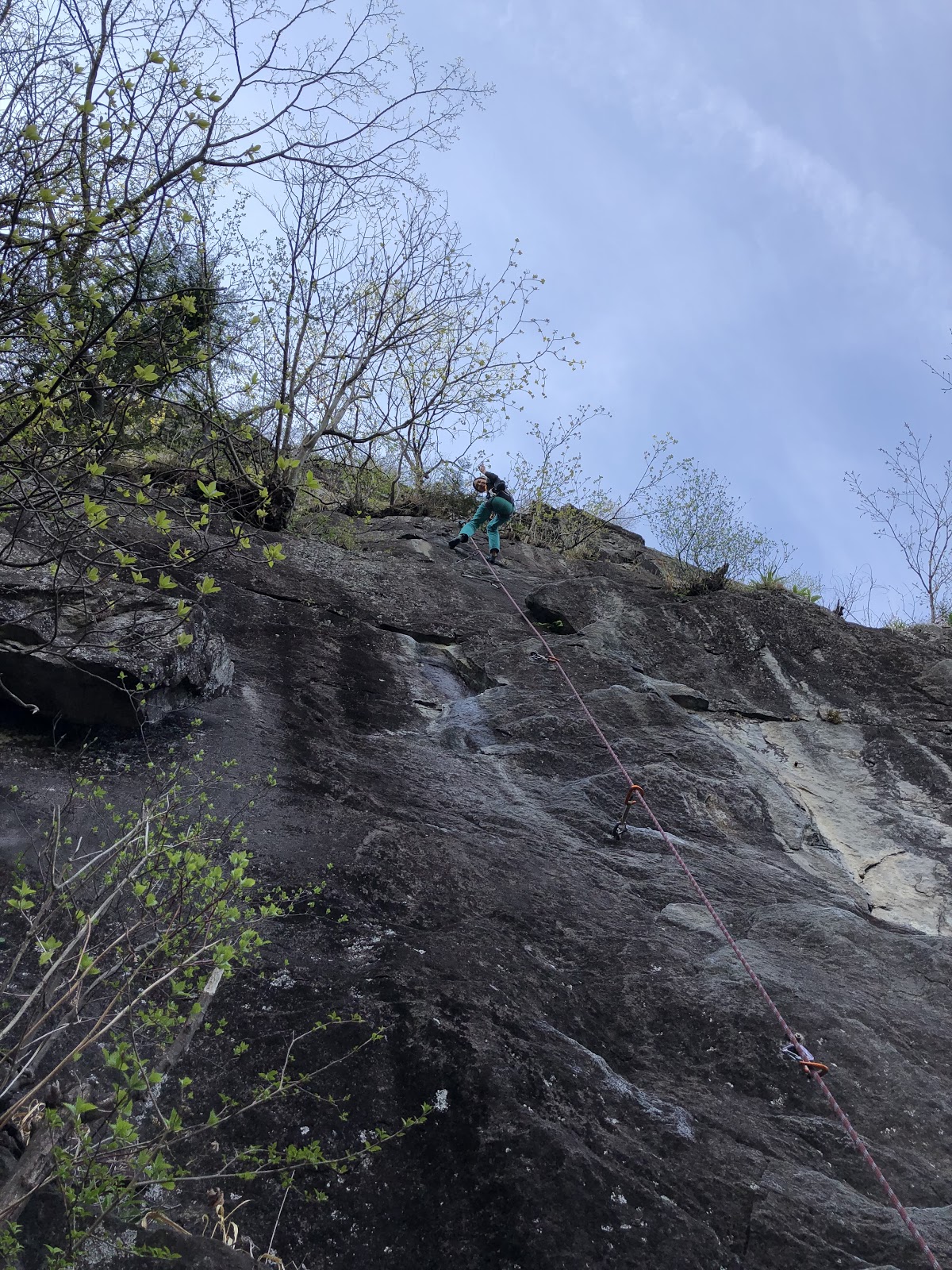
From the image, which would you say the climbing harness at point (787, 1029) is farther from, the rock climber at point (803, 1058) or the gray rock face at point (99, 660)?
the gray rock face at point (99, 660)

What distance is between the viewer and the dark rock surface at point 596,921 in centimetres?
324

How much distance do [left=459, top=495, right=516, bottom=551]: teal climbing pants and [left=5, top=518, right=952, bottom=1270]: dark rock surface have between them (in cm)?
271

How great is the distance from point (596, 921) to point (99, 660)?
11.5 feet

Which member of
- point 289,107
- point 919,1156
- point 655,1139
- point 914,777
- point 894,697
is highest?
point 289,107

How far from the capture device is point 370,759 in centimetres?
668

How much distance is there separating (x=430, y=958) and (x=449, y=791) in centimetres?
220

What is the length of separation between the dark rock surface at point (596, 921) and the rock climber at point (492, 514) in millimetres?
2701

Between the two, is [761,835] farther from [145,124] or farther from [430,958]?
[145,124]

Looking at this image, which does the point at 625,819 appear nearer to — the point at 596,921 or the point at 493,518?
the point at 596,921

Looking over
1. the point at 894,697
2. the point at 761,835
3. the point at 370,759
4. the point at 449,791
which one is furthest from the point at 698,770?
the point at 894,697

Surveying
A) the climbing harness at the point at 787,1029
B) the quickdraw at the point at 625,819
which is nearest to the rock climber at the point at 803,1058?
the climbing harness at the point at 787,1029

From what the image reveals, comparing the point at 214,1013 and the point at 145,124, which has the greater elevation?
the point at 145,124

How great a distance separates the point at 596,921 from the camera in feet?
17.1

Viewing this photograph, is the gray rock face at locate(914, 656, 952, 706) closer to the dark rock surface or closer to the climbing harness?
the dark rock surface
